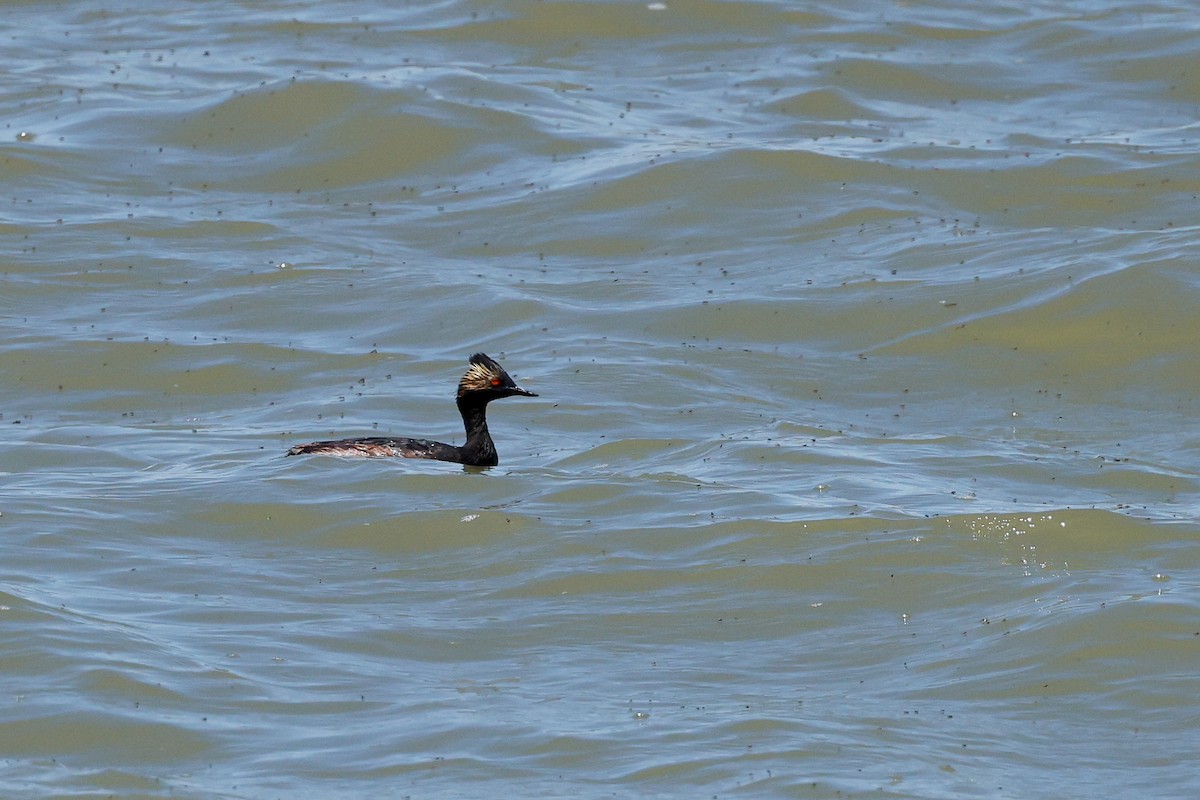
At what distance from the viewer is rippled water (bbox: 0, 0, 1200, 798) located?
32.1ft

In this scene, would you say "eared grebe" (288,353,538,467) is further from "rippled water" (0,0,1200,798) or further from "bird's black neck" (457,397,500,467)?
"rippled water" (0,0,1200,798)

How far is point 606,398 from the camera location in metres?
16.0

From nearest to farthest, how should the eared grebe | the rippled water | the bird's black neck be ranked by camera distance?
the rippled water < the eared grebe < the bird's black neck

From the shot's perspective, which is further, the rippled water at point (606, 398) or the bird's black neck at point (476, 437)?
the bird's black neck at point (476, 437)

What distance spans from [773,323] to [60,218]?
7.69m

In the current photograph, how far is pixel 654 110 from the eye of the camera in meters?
23.8

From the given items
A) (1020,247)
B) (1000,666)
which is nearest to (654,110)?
(1020,247)

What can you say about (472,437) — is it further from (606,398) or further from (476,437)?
(606,398)

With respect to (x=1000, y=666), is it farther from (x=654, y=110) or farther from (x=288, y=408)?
(x=654, y=110)

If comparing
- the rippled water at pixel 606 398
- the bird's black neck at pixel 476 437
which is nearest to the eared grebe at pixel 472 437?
the bird's black neck at pixel 476 437

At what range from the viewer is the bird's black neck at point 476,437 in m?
14.4

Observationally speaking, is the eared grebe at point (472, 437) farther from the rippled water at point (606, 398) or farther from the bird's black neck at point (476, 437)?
the rippled water at point (606, 398)

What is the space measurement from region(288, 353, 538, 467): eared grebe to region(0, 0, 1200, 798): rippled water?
28 cm

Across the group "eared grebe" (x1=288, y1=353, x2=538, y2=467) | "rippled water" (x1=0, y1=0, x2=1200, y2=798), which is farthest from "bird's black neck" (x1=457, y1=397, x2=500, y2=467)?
"rippled water" (x1=0, y1=0, x2=1200, y2=798)
